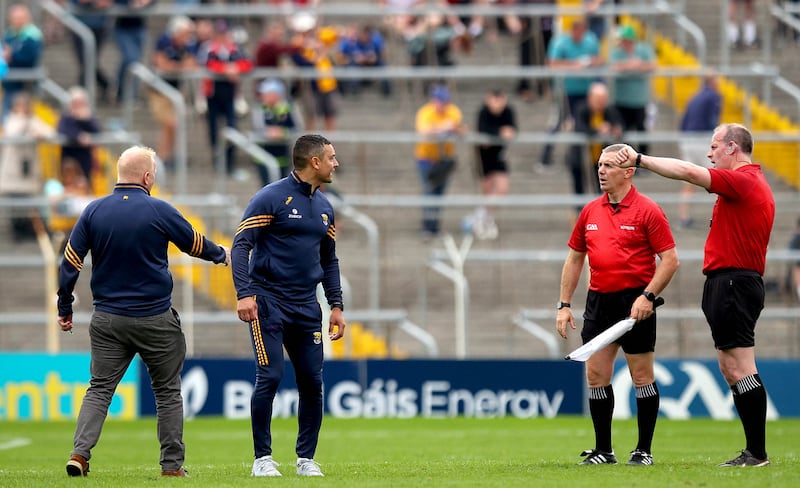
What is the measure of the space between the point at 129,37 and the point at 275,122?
396 centimetres

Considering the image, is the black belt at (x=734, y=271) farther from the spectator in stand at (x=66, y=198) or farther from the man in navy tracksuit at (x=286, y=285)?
the spectator in stand at (x=66, y=198)

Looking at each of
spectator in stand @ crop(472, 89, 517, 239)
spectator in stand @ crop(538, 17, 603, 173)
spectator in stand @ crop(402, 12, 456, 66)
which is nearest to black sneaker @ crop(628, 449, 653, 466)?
spectator in stand @ crop(472, 89, 517, 239)

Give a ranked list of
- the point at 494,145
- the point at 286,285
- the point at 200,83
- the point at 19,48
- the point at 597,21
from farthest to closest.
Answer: the point at 597,21
the point at 200,83
the point at 19,48
the point at 494,145
the point at 286,285

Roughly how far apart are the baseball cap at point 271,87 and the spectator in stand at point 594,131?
4493mm

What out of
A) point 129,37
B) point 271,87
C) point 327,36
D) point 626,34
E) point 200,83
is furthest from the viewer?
point 327,36

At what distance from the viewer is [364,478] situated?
9609mm

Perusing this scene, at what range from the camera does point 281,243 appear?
989 centimetres

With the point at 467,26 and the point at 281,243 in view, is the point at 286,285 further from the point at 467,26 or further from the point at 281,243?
the point at 467,26

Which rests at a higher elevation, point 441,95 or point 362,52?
point 362,52

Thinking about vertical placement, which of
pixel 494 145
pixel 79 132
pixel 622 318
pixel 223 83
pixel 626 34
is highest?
pixel 626 34

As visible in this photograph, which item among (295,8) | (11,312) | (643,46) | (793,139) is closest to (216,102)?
(295,8)

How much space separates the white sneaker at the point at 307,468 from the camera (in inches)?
389

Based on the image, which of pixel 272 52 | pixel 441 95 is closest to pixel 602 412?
pixel 441 95

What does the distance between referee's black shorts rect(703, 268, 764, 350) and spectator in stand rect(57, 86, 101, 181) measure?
1249 centimetres
